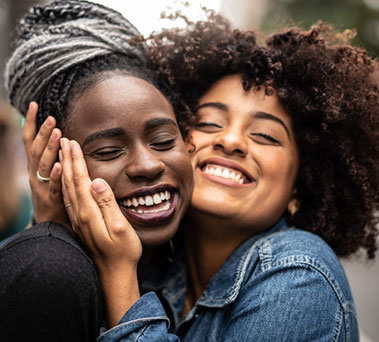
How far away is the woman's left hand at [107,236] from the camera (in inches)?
76.5

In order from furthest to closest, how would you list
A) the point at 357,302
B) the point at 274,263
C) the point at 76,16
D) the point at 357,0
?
the point at 357,0, the point at 357,302, the point at 76,16, the point at 274,263

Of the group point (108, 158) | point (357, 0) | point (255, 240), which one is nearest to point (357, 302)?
point (255, 240)

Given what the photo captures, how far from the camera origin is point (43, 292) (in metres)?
1.58

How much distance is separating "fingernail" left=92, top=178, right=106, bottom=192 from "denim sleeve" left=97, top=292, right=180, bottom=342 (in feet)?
1.84

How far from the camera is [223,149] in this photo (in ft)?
8.52

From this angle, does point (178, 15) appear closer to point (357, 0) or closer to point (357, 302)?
point (357, 302)

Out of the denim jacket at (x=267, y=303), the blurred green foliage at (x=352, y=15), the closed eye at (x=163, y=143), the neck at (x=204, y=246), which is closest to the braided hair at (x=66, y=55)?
the closed eye at (x=163, y=143)

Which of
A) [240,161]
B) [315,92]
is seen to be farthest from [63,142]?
[315,92]

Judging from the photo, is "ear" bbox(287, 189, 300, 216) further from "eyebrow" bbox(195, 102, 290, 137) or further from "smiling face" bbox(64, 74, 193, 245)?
Result: "smiling face" bbox(64, 74, 193, 245)

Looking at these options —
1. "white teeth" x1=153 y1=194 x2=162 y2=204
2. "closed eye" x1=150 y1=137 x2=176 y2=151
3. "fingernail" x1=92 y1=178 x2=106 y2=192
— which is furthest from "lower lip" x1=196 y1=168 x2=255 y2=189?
"fingernail" x1=92 y1=178 x2=106 y2=192

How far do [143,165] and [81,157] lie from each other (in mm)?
304

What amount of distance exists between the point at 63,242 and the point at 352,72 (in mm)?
2049

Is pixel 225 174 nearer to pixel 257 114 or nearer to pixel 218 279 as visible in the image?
pixel 257 114

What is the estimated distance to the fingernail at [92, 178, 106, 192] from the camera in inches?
76.6
